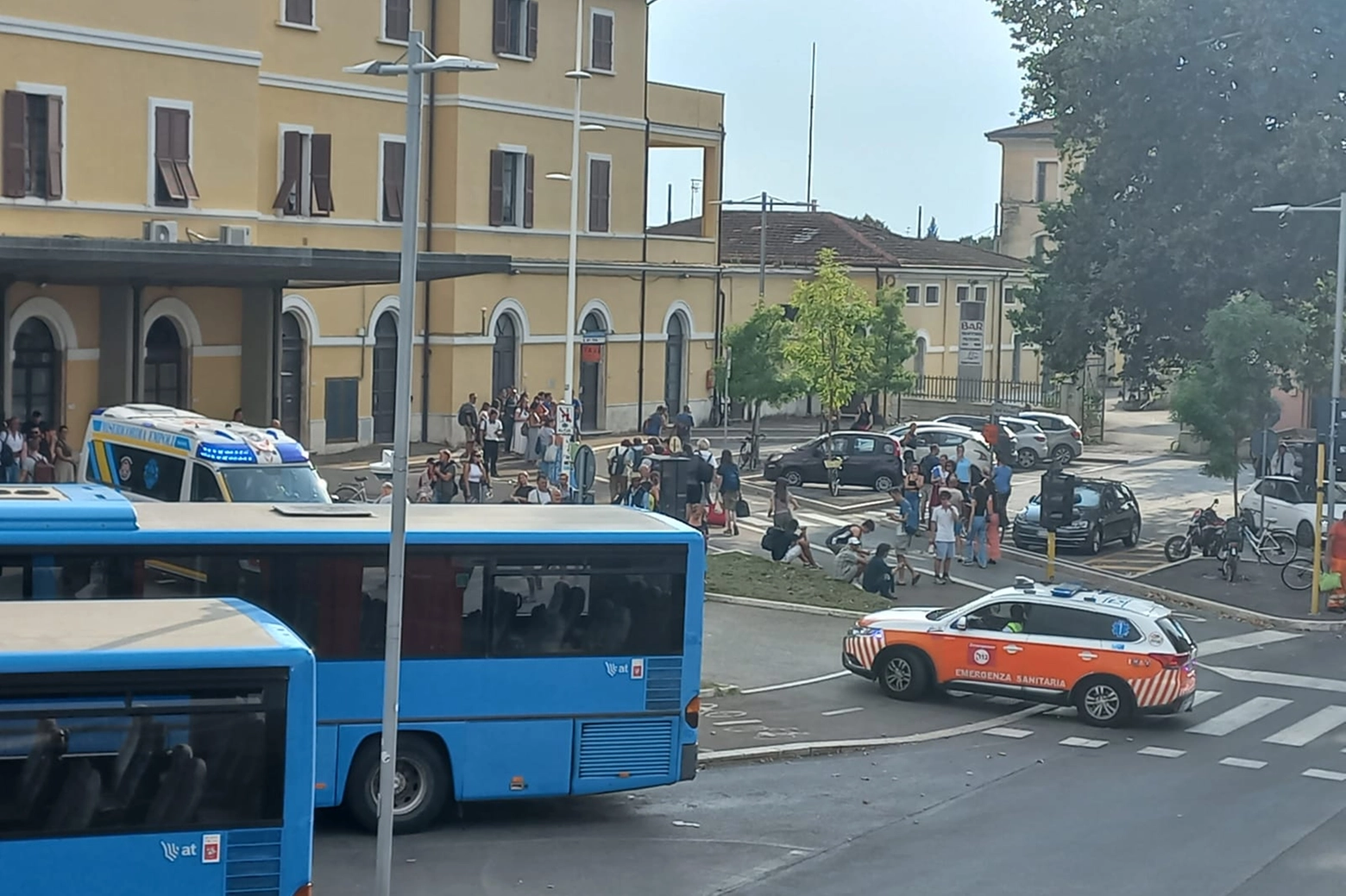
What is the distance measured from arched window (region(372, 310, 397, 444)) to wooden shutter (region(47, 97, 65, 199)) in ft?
44.1

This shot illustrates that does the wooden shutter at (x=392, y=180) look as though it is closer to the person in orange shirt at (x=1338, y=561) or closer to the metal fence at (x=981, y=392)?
the person in orange shirt at (x=1338, y=561)

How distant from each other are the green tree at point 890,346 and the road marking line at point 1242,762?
3430 centimetres

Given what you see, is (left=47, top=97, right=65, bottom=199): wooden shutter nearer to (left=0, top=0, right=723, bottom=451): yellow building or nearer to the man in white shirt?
(left=0, top=0, right=723, bottom=451): yellow building

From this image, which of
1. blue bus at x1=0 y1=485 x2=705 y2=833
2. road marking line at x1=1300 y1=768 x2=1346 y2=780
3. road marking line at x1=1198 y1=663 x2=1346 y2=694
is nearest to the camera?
blue bus at x1=0 y1=485 x2=705 y2=833

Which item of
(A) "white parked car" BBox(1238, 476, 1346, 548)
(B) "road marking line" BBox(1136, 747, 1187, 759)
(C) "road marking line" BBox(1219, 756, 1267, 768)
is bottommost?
(B) "road marking line" BBox(1136, 747, 1187, 759)

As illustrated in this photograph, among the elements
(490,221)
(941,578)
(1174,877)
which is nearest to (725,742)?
(1174,877)

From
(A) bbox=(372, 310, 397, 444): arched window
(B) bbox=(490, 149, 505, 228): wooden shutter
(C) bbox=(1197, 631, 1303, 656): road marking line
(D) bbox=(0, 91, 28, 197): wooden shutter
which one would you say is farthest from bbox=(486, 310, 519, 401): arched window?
(C) bbox=(1197, 631, 1303, 656): road marking line

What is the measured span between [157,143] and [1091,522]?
21.0m

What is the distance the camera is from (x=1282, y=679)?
2636cm

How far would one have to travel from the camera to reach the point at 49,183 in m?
33.1

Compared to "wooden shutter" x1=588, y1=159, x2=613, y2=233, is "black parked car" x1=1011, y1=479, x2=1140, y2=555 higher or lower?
lower

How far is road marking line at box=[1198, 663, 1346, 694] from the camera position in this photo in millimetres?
25819

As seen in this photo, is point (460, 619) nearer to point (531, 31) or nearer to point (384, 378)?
point (384, 378)

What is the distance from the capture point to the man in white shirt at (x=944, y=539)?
107 ft
